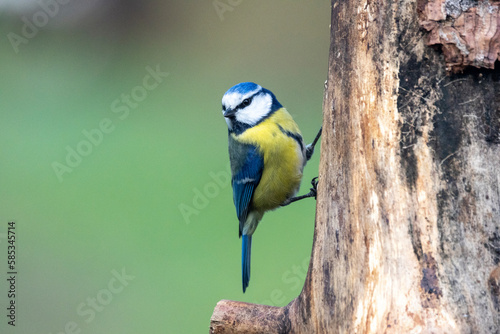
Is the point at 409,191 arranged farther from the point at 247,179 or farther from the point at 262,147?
the point at 247,179

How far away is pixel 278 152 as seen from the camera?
2.98 meters

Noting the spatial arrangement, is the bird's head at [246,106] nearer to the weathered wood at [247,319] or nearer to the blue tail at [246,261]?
the blue tail at [246,261]

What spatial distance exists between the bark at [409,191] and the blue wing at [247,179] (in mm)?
1246

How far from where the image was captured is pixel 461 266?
1.55 m

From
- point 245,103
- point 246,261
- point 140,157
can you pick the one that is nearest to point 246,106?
point 245,103

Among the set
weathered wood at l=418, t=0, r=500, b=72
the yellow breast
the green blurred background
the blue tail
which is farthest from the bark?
the green blurred background

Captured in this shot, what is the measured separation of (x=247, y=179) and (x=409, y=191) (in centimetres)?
159

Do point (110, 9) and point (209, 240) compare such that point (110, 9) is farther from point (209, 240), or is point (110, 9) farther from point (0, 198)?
point (209, 240)

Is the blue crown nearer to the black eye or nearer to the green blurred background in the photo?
the black eye

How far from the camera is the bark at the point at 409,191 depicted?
1.55 m

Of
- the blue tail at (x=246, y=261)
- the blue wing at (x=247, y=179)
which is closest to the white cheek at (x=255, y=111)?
the blue wing at (x=247, y=179)

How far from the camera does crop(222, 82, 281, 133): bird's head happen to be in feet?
9.76

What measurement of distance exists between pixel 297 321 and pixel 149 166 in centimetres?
487

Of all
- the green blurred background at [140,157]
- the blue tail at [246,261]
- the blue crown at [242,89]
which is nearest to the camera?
the blue crown at [242,89]
